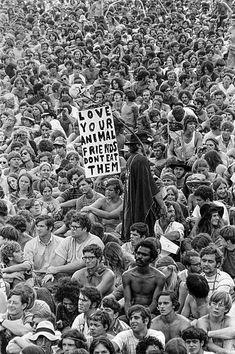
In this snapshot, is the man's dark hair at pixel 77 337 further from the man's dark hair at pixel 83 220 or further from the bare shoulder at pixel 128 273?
the man's dark hair at pixel 83 220

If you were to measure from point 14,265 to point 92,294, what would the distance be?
1.62 metres

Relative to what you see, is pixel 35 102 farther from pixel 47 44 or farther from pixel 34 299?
pixel 34 299

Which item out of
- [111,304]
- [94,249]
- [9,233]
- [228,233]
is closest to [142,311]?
[111,304]

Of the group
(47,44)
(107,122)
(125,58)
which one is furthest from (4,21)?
(107,122)

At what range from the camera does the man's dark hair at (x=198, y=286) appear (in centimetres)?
1310

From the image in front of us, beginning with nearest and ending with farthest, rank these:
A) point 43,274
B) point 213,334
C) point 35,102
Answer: point 213,334 → point 43,274 → point 35,102

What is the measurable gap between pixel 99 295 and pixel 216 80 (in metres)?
13.2

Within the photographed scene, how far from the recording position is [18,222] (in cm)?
1554

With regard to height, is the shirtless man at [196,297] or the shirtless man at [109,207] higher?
the shirtless man at [109,207]

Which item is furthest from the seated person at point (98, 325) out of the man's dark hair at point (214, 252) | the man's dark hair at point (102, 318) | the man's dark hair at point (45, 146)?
the man's dark hair at point (45, 146)

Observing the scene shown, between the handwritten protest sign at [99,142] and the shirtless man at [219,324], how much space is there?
3689 millimetres

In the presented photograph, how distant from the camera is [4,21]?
36.2 m

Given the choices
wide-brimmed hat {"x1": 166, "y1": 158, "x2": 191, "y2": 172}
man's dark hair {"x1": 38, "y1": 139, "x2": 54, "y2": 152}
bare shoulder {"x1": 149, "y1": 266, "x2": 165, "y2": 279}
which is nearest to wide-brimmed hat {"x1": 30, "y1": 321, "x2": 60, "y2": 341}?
bare shoulder {"x1": 149, "y1": 266, "x2": 165, "y2": 279}

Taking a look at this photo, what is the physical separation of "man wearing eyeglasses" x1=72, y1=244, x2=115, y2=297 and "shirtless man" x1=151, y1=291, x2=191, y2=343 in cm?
120
